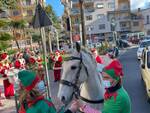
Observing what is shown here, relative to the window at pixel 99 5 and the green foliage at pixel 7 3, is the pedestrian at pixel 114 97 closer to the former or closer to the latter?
the green foliage at pixel 7 3

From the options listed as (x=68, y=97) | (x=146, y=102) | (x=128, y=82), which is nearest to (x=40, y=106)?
(x=68, y=97)

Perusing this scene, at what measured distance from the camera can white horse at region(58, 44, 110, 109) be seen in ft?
19.4

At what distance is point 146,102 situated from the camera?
44.1 ft

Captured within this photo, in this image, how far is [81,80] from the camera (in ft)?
19.8

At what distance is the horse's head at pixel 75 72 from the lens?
235 inches

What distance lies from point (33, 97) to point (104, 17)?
106217 mm

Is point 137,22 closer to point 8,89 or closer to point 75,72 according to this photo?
point 8,89

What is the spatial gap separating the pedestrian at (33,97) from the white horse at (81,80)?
1328 mm

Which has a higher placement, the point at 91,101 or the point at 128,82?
the point at 91,101

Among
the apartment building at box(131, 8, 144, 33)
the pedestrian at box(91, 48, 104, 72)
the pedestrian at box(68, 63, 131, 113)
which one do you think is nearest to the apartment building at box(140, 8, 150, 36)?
the apartment building at box(131, 8, 144, 33)

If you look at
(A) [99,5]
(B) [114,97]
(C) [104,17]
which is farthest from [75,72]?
(A) [99,5]

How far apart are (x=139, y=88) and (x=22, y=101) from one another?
12650mm

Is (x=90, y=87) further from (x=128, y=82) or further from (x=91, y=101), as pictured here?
(x=128, y=82)

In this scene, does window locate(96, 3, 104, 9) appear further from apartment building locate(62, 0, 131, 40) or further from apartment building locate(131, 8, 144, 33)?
apartment building locate(131, 8, 144, 33)
